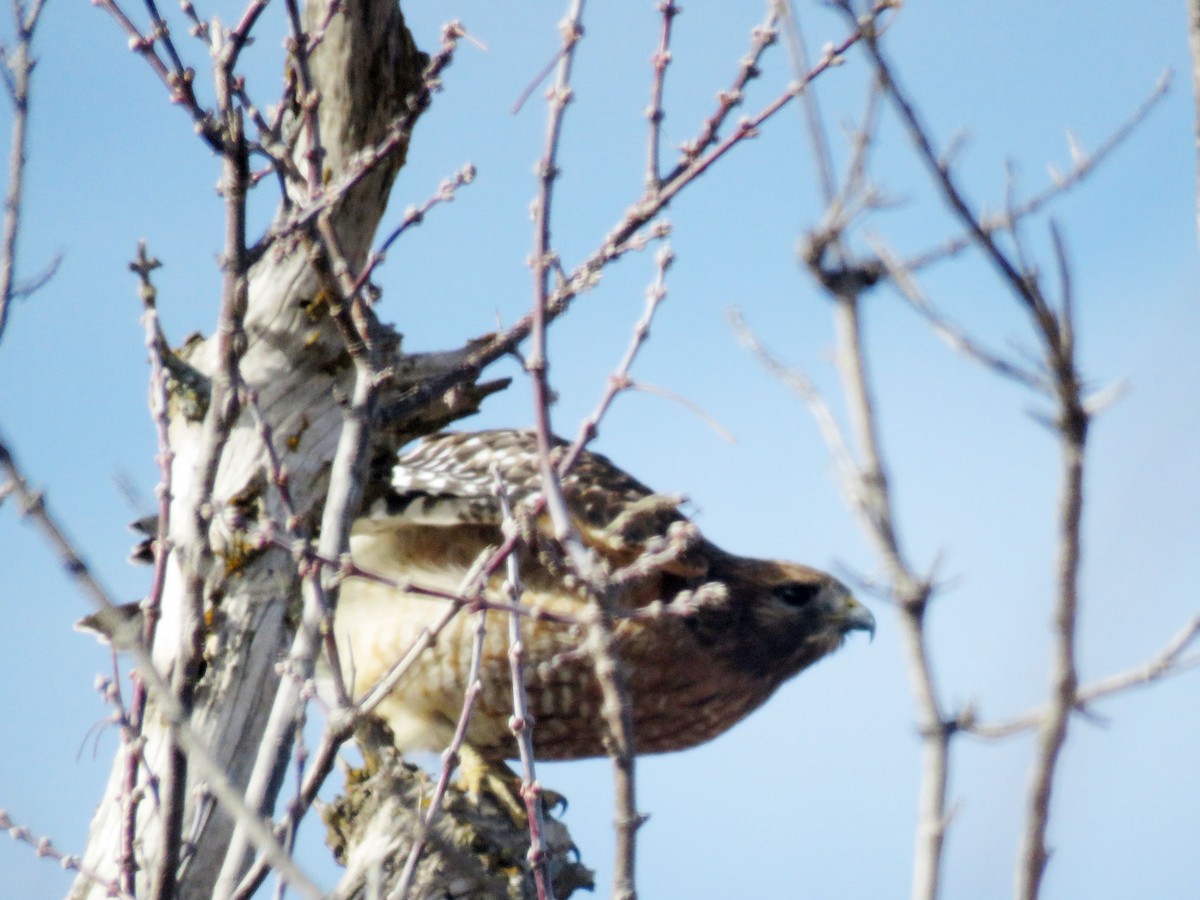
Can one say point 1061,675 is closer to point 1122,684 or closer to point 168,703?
point 1122,684

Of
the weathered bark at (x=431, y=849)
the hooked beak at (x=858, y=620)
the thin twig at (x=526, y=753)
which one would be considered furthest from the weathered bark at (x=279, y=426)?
the hooked beak at (x=858, y=620)

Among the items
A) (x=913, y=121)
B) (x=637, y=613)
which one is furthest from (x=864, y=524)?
(x=637, y=613)

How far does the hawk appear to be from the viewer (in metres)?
5.73

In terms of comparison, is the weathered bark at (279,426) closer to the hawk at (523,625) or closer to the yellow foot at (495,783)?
the hawk at (523,625)

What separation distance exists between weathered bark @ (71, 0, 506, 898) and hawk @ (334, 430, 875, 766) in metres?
1.10

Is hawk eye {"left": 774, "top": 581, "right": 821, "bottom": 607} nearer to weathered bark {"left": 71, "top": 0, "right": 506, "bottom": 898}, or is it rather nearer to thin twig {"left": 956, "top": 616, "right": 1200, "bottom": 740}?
weathered bark {"left": 71, "top": 0, "right": 506, "bottom": 898}

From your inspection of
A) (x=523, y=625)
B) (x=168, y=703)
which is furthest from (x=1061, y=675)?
(x=523, y=625)

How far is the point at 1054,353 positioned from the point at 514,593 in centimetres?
171

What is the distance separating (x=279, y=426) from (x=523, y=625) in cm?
187

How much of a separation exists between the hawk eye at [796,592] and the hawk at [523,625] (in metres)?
0.32

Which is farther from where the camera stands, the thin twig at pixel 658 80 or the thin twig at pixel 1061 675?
the thin twig at pixel 658 80

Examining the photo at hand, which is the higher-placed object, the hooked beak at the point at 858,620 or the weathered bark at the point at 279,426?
the hooked beak at the point at 858,620

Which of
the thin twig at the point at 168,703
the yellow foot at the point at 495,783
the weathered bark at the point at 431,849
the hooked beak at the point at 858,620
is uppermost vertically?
the hooked beak at the point at 858,620

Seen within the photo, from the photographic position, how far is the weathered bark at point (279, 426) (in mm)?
3834
